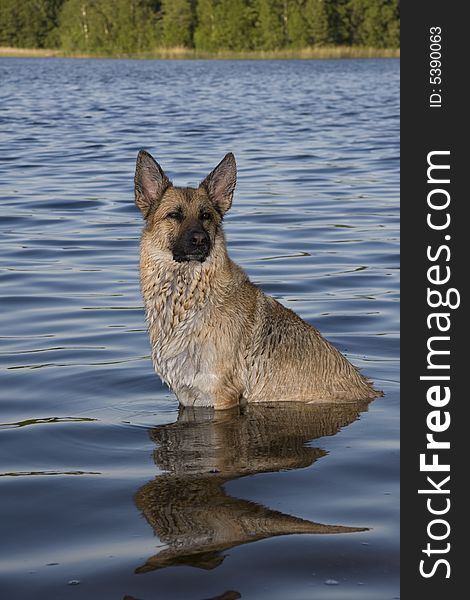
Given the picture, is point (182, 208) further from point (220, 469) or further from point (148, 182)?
point (220, 469)

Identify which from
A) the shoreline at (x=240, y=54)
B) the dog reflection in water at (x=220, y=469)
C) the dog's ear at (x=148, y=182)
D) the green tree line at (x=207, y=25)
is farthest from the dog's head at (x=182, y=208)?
the green tree line at (x=207, y=25)

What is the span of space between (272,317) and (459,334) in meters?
2.25

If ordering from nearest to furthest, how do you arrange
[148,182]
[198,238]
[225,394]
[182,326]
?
[198,238] → [225,394] → [182,326] → [148,182]

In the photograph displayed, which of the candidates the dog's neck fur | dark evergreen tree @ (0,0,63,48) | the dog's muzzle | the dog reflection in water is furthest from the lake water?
dark evergreen tree @ (0,0,63,48)

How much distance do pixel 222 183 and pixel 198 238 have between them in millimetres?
744

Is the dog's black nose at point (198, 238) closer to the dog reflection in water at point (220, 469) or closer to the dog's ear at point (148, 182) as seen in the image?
the dog's ear at point (148, 182)

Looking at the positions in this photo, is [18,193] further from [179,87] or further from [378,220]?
[179,87]

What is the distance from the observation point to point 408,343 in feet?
22.1

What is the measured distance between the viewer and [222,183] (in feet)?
29.6

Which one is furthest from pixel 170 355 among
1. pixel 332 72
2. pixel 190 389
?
pixel 332 72

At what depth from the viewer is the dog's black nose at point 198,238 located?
8.46 meters

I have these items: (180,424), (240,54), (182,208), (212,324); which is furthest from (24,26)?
(180,424)

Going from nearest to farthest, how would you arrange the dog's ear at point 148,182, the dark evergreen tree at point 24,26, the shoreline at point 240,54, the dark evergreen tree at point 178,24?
the dog's ear at point 148,182 < the shoreline at point 240,54 < the dark evergreen tree at point 178,24 < the dark evergreen tree at point 24,26

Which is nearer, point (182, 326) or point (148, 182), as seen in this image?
point (182, 326)
